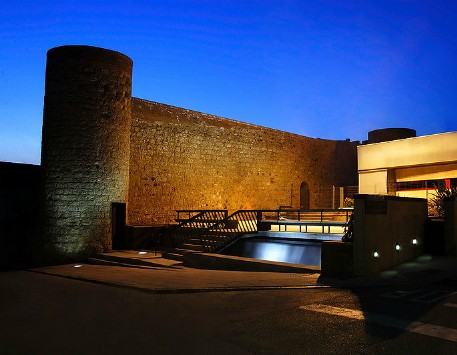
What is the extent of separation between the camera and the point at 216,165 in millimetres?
22422

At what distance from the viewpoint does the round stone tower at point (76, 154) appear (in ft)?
49.3

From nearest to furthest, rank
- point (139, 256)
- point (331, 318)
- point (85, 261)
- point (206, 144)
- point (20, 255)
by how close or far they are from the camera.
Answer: point (331, 318), point (139, 256), point (85, 261), point (20, 255), point (206, 144)

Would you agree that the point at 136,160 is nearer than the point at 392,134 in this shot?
Yes

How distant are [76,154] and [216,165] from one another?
874cm

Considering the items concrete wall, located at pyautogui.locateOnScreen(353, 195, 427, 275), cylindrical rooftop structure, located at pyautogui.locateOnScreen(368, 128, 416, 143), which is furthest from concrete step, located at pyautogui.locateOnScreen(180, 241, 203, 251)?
cylindrical rooftop structure, located at pyautogui.locateOnScreen(368, 128, 416, 143)

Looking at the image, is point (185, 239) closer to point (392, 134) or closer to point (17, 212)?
point (17, 212)

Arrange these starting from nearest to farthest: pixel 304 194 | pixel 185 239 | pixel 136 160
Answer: pixel 185 239
pixel 136 160
pixel 304 194

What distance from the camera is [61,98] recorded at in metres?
15.1

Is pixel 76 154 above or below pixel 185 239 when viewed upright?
above

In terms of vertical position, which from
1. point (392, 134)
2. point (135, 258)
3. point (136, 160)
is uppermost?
point (392, 134)

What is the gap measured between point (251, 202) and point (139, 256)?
11.3 meters

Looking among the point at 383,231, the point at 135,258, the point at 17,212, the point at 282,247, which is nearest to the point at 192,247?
the point at 135,258

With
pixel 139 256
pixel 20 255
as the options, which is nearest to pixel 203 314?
A: pixel 139 256

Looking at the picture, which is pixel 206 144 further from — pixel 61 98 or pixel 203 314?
pixel 203 314
